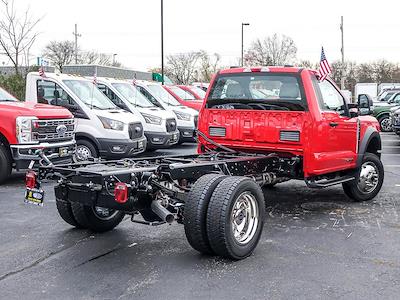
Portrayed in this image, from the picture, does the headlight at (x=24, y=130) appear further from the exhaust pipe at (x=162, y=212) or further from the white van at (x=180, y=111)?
the white van at (x=180, y=111)

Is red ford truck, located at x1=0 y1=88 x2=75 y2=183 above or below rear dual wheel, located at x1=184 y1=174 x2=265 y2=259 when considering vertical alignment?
above

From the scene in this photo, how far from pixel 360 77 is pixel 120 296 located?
65368 millimetres

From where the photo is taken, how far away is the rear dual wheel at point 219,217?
5.08 metres

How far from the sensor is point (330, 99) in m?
7.73

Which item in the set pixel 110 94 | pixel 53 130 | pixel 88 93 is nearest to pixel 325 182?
pixel 53 130

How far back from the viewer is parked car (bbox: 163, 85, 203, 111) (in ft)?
58.6

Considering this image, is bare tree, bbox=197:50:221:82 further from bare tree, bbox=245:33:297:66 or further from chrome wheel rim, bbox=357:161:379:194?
chrome wheel rim, bbox=357:161:379:194

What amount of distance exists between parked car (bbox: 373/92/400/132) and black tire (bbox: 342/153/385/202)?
14840 millimetres

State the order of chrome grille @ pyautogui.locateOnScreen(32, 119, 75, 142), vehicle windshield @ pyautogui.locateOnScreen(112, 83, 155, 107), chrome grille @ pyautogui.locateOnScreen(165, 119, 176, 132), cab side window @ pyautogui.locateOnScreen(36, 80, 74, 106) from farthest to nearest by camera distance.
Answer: vehicle windshield @ pyautogui.locateOnScreen(112, 83, 155, 107) → chrome grille @ pyautogui.locateOnScreen(165, 119, 176, 132) → cab side window @ pyautogui.locateOnScreen(36, 80, 74, 106) → chrome grille @ pyautogui.locateOnScreen(32, 119, 75, 142)

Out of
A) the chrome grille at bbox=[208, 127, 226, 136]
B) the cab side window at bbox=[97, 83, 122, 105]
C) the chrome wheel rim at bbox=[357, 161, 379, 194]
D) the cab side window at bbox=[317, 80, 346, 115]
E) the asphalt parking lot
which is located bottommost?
the asphalt parking lot

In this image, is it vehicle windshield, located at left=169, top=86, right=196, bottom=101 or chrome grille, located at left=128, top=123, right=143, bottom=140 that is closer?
chrome grille, located at left=128, top=123, right=143, bottom=140

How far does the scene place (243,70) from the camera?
7.89 metres

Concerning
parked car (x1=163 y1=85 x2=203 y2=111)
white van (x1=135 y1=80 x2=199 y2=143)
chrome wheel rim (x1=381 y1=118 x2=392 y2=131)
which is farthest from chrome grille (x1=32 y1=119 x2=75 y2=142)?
chrome wheel rim (x1=381 y1=118 x2=392 y2=131)

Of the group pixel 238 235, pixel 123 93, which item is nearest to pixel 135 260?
pixel 238 235
